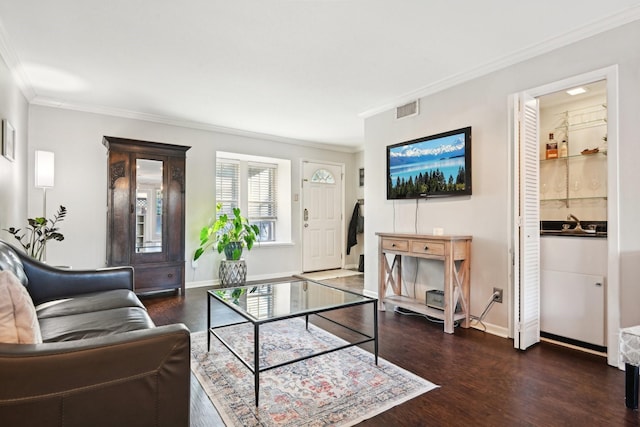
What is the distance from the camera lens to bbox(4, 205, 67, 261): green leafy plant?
325cm

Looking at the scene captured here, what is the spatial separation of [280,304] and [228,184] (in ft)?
11.3

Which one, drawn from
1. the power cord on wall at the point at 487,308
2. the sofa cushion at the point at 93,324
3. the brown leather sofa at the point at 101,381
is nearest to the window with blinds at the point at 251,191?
the sofa cushion at the point at 93,324

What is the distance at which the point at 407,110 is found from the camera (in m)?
3.77

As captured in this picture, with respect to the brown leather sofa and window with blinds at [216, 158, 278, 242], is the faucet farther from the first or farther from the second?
window with blinds at [216, 158, 278, 242]

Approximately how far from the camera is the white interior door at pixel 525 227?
260cm

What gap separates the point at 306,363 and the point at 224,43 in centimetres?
242

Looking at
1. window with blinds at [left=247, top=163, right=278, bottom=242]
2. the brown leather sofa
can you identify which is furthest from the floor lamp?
the brown leather sofa

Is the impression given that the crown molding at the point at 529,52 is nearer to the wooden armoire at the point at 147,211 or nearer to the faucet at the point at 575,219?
the faucet at the point at 575,219

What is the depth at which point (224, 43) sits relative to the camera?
2.63 meters

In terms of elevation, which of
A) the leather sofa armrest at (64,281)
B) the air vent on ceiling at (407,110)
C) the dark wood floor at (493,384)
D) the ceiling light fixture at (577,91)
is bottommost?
the dark wood floor at (493,384)

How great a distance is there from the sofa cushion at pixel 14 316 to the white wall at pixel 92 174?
3.33 meters

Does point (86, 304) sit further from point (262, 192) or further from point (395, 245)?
point (262, 192)

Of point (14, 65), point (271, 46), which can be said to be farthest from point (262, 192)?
point (14, 65)

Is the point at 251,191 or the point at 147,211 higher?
the point at 251,191
